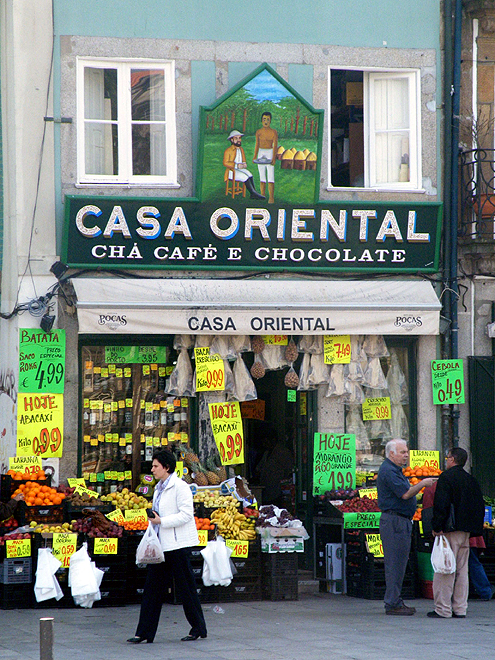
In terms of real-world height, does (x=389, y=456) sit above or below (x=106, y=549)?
above

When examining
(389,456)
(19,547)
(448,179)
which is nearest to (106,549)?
(19,547)

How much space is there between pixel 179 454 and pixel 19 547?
255 cm

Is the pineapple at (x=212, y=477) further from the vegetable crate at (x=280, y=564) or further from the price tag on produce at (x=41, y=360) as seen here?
the price tag on produce at (x=41, y=360)

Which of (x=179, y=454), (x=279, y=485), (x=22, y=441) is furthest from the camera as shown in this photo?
(x=279, y=485)

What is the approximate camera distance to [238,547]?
11.9 m

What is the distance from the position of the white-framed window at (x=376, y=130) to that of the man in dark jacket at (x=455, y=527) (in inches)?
174

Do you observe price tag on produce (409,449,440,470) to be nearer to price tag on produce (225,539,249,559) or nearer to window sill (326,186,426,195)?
price tag on produce (225,539,249,559)

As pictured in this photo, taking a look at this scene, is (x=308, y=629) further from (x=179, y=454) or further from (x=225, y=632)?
(x=179, y=454)

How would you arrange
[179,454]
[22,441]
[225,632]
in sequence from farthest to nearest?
[179,454] → [22,441] → [225,632]

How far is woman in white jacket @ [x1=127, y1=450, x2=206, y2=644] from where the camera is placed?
927 cm

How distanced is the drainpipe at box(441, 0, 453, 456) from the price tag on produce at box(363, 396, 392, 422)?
2.40ft

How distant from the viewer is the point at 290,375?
13062mm

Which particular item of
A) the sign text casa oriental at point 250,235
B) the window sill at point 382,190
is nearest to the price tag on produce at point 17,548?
the sign text casa oriental at point 250,235

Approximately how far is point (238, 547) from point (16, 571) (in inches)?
96.6
